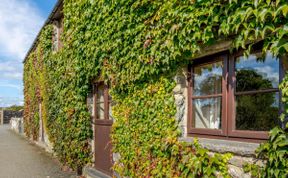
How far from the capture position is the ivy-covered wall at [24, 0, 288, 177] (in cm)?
345

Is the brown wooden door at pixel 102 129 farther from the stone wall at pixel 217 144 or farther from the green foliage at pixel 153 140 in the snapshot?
the stone wall at pixel 217 144

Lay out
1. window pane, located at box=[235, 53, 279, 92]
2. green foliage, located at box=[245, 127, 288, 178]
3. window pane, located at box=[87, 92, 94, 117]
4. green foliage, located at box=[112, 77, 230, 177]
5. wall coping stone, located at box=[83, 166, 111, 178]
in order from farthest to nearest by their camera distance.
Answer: window pane, located at box=[87, 92, 94, 117] < wall coping stone, located at box=[83, 166, 111, 178] < green foliage, located at box=[112, 77, 230, 177] < window pane, located at box=[235, 53, 279, 92] < green foliage, located at box=[245, 127, 288, 178]

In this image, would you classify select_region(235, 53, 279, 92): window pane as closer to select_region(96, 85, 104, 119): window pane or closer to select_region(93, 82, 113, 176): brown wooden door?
select_region(93, 82, 113, 176): brown wooden door

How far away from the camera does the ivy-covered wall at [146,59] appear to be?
3447 millimetres

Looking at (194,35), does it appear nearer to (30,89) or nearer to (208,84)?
(208,84)

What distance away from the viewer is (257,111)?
3.74m

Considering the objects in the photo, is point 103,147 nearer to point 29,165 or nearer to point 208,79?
point 29,165

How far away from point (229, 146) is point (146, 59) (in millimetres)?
1979

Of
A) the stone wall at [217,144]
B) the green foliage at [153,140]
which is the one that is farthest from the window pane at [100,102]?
the stone wall at [217,144]

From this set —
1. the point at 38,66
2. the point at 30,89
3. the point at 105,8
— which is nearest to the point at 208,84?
the point at 105,8

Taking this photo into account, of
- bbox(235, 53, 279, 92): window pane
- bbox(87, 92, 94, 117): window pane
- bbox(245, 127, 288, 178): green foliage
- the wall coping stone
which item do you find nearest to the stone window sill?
bbox(245, 127, 288, 178): green foliage

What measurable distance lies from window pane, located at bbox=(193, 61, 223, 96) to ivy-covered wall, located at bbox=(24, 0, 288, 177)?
0.25m

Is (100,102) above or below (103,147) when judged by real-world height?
above

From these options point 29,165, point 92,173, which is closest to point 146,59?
point 92,173
